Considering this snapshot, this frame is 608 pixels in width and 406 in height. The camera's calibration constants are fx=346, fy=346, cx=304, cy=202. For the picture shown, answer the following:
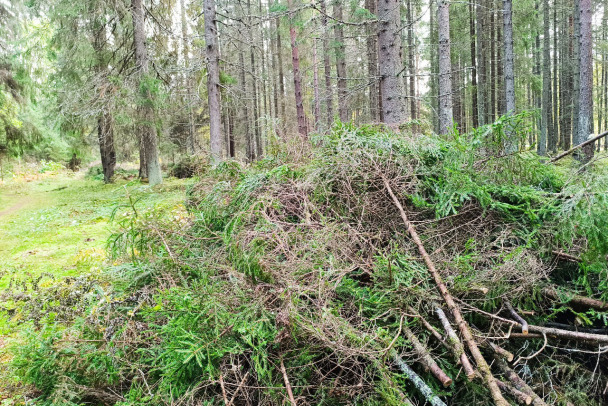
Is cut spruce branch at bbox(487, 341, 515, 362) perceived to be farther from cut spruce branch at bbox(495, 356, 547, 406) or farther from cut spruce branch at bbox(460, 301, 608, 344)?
cut spruce branch at bbox(460, 301, 608, 344)

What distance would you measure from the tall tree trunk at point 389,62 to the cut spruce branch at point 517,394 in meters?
4.71

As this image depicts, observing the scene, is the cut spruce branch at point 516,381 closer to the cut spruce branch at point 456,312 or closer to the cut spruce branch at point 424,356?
the cut spruce branch at point 456,312

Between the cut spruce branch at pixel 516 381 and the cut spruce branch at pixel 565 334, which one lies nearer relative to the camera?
the cut spruce branch at pixel 516 381

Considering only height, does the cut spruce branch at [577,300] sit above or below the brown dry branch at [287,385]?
above

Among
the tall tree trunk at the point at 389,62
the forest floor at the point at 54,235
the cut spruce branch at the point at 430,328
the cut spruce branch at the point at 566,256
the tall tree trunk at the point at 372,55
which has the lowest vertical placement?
the forest floor at the point at 54,235

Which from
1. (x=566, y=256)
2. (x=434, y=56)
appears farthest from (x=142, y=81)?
(x=434, y=56)

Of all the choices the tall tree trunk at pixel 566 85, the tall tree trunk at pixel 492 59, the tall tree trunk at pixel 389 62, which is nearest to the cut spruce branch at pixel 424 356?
the tall tree trunk at pixel 389 62

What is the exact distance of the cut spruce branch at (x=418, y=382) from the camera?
5.09ft

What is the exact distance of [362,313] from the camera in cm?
196

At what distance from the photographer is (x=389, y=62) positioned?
5988 millimetres

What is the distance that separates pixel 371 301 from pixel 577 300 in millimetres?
1177

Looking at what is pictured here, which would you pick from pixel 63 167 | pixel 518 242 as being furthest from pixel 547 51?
pixel 63 167

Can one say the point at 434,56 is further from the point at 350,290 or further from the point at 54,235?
the point at 350,290

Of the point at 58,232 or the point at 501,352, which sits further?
the point at 58,232
